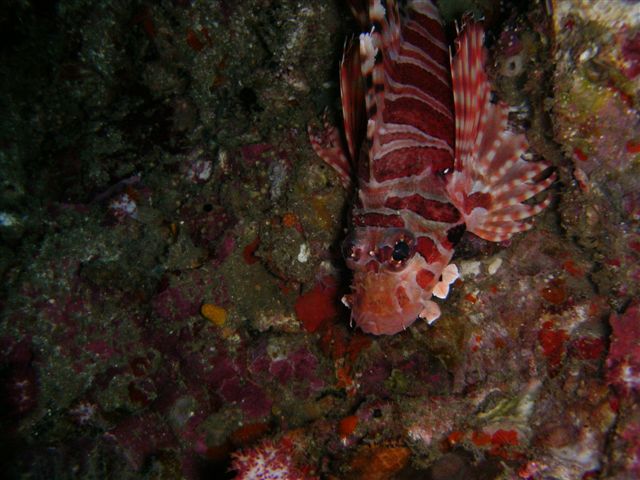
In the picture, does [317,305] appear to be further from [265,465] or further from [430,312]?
[265,465]

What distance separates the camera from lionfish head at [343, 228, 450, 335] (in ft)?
11.8

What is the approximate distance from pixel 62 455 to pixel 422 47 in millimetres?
5939

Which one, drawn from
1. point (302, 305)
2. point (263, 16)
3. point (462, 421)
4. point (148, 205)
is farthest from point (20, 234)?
point (462, 421)

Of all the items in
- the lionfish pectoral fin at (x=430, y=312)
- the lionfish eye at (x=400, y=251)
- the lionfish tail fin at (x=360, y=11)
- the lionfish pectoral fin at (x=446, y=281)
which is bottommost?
the lionfish pectoral fin at (x=430, y=312)

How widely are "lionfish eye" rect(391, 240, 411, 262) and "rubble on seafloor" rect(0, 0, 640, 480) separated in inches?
39.5

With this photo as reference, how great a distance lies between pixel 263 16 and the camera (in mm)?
5566

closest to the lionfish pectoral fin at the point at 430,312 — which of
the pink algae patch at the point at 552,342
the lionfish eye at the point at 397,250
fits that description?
the lionfish eye at the point at 397,250

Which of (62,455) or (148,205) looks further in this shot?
(148,205)

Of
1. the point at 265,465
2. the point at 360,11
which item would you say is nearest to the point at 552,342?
the point at 265,465

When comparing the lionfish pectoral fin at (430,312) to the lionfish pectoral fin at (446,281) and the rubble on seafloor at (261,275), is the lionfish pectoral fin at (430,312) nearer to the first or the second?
the lionfish pectoral fin at (446,281)

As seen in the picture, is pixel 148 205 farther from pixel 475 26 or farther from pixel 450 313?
pixel 475 26

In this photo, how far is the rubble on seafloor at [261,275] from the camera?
3.63 meters

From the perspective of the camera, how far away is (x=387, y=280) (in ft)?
12.0

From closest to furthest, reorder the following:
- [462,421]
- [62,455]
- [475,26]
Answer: [475,26] → [462,421] → [62,455]
